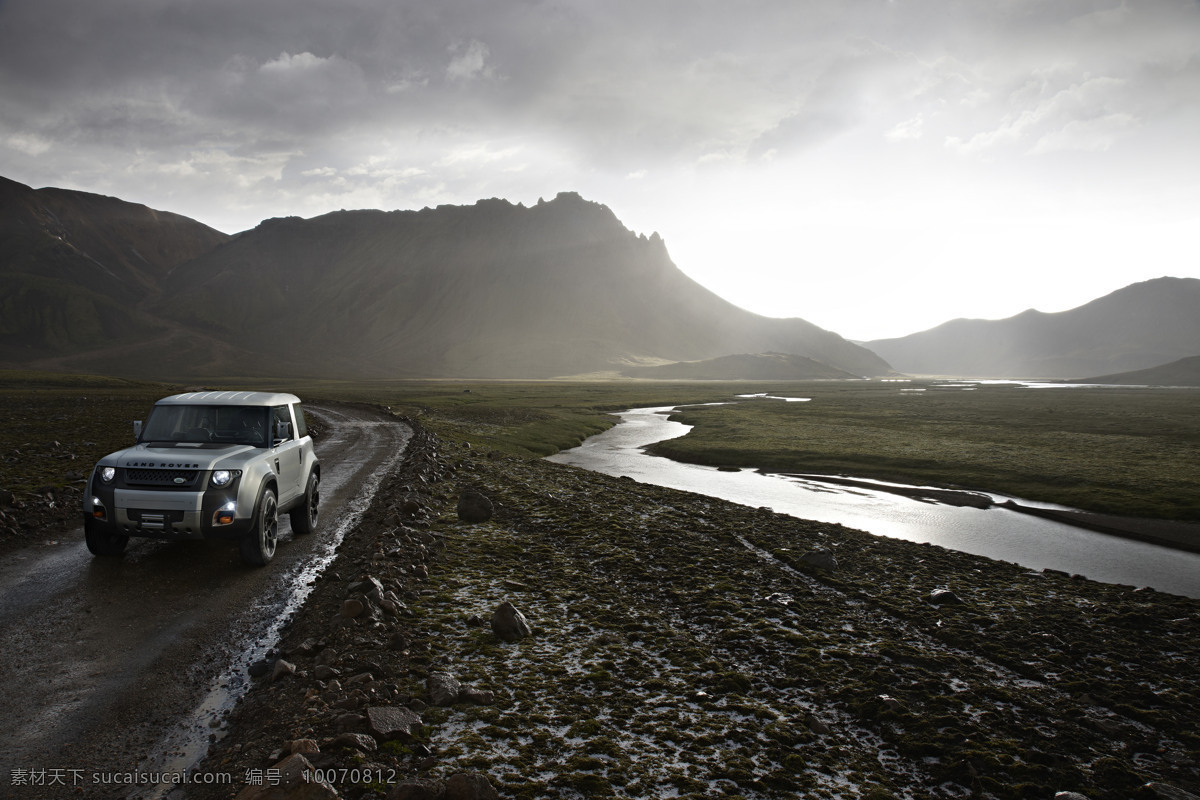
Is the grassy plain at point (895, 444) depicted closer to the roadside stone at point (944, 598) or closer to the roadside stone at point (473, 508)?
the roadside stone at point (473, 508)

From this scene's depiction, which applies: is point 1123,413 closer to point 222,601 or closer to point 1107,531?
point 1107,531

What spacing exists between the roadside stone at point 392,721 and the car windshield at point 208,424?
841 cm

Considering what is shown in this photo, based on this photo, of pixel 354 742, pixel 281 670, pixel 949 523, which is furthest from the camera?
pixel 949 523

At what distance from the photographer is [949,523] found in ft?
80.2

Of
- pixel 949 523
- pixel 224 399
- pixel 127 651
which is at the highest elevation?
pixel 224 399

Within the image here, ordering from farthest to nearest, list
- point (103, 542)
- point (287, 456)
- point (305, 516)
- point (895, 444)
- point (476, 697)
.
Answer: point (895, 444), point (305, 516), point (287, 456), point (103, 542), point (476, 697)

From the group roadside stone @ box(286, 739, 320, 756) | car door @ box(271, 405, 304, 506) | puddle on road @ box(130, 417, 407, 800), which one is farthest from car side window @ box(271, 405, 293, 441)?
roadside stone @ box(286, 739, 320, 756)

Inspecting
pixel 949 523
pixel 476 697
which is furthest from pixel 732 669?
pixel 949 523

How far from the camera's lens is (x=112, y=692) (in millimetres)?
7297

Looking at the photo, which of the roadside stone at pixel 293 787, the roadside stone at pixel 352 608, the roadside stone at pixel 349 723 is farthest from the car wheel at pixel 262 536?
the roadside stone at pixel 293 787

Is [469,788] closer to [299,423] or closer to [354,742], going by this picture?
[354,742]

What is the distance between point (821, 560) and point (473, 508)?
34.4 feet

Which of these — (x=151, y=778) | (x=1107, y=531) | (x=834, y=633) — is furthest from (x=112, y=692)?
(x=1107, y=531)

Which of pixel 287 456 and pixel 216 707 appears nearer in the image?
pixel 216 707
